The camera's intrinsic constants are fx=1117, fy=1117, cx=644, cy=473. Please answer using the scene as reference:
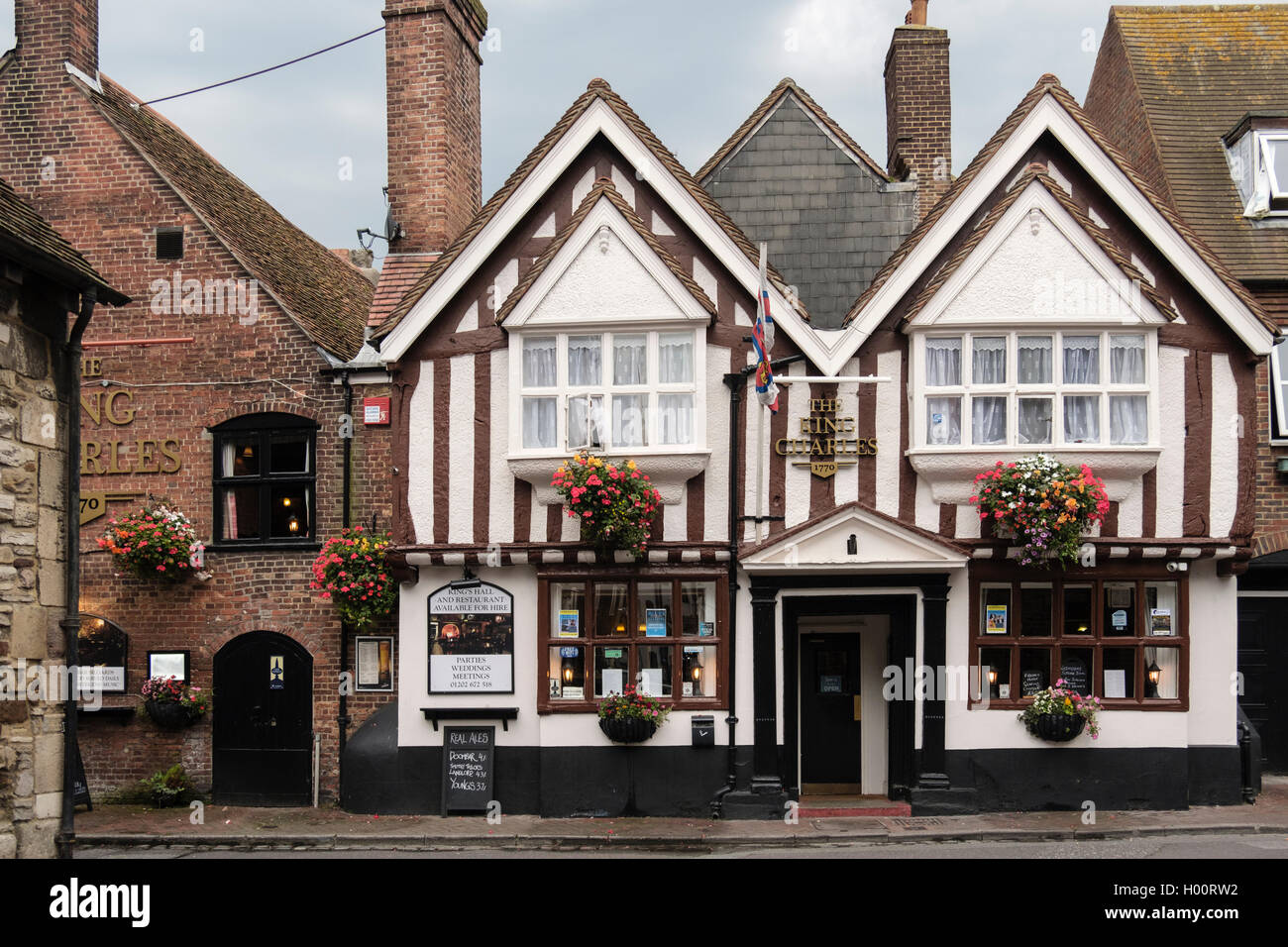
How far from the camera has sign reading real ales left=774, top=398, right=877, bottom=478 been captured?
547 inches

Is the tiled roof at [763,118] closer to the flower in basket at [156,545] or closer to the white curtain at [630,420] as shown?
the white curtain at [630,420]

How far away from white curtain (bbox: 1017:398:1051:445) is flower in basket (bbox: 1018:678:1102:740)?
302cm

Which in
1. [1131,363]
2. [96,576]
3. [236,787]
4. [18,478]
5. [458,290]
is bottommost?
[236,787]

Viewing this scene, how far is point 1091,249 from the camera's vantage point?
13688 mm

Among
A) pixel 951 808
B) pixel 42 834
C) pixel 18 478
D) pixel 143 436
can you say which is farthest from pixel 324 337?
pixel 951 808

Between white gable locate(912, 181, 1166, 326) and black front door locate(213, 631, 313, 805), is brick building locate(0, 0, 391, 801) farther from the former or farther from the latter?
white gable locate(912, 181, 1166, 326)

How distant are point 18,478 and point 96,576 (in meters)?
5.93

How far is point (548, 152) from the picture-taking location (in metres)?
14.2

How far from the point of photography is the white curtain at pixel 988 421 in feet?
45.0

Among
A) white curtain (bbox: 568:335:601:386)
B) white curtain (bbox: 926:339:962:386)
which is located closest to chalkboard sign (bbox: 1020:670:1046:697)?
white curtain (bbox: 926:339:962:386)

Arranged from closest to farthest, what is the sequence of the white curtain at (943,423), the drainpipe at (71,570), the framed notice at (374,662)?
the drainpipe at (71,570), the white curtain at (943,423), the framed notice at (374,662)

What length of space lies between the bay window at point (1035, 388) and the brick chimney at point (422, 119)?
7292 mm

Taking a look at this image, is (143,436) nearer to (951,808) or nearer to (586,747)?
(586,747)

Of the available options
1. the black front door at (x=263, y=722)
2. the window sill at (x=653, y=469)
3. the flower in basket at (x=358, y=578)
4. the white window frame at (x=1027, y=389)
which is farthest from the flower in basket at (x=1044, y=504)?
the black front door at (x=263, y=722)
